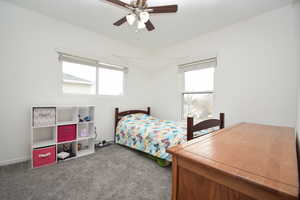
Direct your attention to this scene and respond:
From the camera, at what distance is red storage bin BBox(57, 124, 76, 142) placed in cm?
216

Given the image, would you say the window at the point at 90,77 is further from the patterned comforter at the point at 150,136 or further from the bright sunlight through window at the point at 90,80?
the patterned comforter at the point at 150,136

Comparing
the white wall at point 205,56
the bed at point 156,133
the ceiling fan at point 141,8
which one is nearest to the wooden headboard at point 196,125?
the bed at point 156,133

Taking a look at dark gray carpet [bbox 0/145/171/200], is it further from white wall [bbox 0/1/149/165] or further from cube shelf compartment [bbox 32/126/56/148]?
white wall [bbox 0/1/149/165]

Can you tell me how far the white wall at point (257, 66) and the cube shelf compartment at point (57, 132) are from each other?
2.65 m

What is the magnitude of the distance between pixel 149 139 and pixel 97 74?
1.90 m

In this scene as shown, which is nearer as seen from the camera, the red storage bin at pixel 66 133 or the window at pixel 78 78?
the red storage bin at pixel 66 133

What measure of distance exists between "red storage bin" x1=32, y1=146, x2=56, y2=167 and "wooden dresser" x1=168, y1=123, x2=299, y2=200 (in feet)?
7.21

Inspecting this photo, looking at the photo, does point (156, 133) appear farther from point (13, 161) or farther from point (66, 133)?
point (13, 161)

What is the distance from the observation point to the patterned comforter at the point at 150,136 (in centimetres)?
193

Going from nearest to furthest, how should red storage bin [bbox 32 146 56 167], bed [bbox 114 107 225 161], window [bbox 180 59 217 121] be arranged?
bed [bbox 114 107 225 161] < red storage bin [bbox 32 146 56 167] < window [bbox 180 59 217 121]

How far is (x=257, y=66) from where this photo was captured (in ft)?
6.93

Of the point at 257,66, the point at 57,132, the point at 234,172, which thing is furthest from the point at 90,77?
the point at 257,66

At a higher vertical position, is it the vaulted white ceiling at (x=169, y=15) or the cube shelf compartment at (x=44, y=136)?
the vaulted white ceiling at (x=169, y=15)

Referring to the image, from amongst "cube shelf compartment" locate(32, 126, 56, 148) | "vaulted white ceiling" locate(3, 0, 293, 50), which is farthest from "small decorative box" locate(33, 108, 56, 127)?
"vaulted white ceiling" locate(3, 0, 293, 50)
